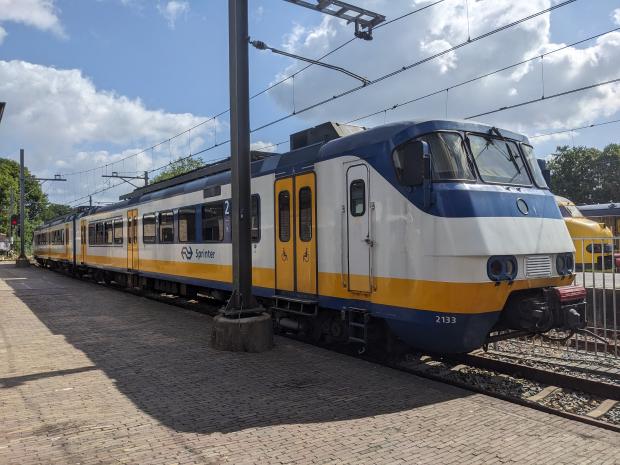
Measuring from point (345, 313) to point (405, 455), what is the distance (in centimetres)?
317

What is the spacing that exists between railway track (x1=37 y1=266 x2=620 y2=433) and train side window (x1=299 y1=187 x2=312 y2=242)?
6.15 ft

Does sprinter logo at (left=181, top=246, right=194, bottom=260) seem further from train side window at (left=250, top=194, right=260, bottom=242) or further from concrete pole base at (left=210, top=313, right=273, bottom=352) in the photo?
concrete pole base at (left=210, top=313, right=273, bottom=352)

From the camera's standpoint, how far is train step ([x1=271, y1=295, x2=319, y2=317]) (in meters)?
8.01

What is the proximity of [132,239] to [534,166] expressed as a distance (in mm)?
12776

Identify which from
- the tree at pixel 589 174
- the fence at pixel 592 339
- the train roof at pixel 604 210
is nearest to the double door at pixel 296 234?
the fence at pixel 592 339

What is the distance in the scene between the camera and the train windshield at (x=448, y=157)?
6.17 meters

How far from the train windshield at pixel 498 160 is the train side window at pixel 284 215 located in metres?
3.19

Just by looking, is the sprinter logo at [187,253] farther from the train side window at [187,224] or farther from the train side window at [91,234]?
the train side window at [91,234]

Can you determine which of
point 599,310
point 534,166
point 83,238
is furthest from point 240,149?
point 83,238

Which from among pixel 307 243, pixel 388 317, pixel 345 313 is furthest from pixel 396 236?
pixel 307 243

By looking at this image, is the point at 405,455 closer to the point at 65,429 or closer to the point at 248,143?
the point at 65,429

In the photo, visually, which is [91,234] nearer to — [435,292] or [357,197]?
[357,197]

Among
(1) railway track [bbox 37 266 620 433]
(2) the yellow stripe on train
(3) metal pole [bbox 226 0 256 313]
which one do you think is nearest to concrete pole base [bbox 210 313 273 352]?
(3) metal pole [bbox 226 0 256 313]

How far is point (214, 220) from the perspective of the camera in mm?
11297
